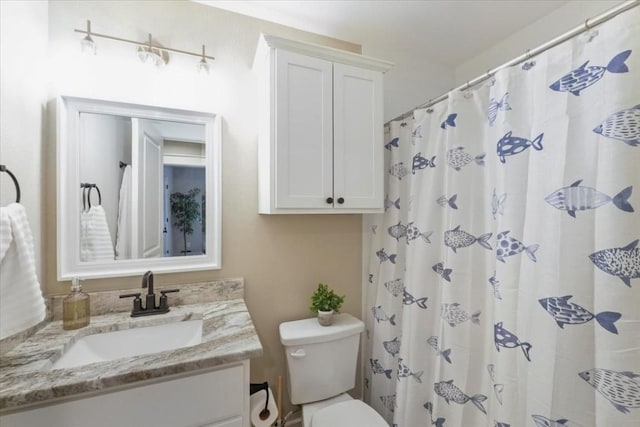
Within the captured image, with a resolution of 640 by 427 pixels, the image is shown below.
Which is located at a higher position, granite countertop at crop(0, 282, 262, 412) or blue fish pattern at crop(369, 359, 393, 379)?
granite countertop at crop(0, 282, 262, 412)

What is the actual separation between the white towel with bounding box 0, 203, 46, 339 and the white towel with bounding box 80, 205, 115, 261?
0.39 m

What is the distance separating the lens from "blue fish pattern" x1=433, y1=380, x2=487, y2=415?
114 centimetres

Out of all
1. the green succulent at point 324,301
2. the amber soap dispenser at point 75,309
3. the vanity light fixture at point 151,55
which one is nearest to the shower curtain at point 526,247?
the green succulent at point 324,301

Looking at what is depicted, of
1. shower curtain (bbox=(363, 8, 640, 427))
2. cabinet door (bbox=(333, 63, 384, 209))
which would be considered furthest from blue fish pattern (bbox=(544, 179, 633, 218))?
cabinet door (bbox=(333, 63, 384, 209))

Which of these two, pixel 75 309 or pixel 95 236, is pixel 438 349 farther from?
pixel 95 236

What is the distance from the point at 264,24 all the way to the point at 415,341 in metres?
1.92

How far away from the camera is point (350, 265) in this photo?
69.7 inches

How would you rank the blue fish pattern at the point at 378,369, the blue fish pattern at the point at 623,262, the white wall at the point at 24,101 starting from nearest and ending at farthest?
the blue fish pattern at the point at 623,262 → the white wall at the point at 24,101 → the blue fish pattern at the point at 378,369

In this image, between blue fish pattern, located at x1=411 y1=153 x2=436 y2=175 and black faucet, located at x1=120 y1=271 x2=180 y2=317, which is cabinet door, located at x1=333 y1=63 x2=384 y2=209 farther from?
black faucet, located at x1=120 y1=271 x2=180 y2=317

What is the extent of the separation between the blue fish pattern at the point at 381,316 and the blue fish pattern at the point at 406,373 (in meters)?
0.21

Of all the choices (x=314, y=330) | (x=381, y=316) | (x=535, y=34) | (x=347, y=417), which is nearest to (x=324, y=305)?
(x=314, y=330)

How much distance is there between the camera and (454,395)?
1.19 m

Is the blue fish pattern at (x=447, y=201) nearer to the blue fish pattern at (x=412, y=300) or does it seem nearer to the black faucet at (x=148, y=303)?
the blue fish pattern at (x=412, y=300)

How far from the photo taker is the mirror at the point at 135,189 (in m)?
1.20
